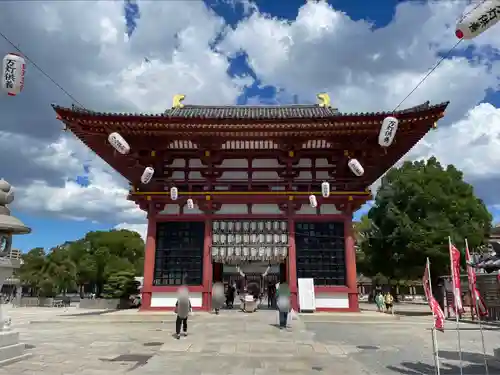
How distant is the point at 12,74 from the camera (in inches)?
428

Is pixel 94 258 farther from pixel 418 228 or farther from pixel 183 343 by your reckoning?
pixel 183 343

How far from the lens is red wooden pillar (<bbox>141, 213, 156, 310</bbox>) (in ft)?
66.0

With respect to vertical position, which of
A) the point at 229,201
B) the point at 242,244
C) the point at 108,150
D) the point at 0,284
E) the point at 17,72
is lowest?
the point at 0,284

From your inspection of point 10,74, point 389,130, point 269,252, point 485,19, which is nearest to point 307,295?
point 269,252

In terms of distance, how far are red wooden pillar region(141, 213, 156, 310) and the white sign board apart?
7.81m

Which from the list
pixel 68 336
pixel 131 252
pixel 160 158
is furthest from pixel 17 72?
pixel 131 252

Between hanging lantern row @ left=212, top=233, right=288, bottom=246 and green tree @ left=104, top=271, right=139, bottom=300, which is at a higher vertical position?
hanging lantern row @ left=212, top=233, right=288, bottom=246

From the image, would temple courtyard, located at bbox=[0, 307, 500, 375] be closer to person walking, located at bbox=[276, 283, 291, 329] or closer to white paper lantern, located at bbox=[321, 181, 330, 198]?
person walking, located at bbox=[276, 283, 291, 329]

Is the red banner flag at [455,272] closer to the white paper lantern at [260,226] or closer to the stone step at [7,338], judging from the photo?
the stone step at [7,338]

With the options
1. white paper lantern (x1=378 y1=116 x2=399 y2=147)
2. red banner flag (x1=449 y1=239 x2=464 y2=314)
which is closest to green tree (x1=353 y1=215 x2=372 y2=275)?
white paper lantern (x1=378 y1=116 x2=399 y2=147)

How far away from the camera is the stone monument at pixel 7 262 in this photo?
8.73 metres

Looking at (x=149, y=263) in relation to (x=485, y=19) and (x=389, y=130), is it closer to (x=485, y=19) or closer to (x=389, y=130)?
(x=389, y=130)

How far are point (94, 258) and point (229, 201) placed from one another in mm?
46788

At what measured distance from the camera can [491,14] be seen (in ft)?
23.9
